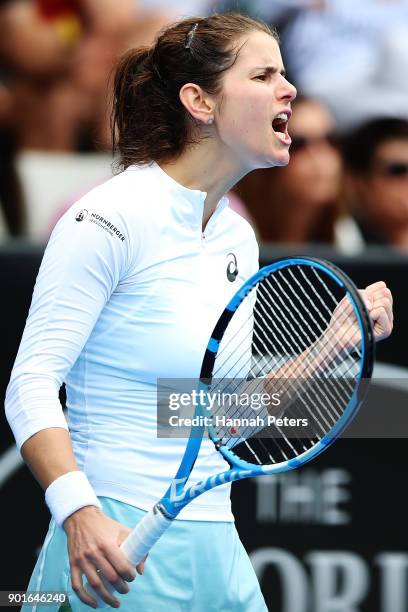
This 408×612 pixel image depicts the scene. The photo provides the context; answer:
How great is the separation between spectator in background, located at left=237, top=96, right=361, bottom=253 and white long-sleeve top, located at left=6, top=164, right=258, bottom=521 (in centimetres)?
180

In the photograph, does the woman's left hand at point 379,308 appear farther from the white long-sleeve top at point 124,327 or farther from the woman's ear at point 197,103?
the woman's ear at point 197,103

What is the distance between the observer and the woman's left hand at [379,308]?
1825mm

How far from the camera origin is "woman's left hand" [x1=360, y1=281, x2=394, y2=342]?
1825mm

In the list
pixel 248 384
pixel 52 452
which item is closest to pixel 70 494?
pixel 52 452

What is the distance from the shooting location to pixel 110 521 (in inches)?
67.0

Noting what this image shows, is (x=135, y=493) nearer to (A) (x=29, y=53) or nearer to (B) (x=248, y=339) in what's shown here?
(B) (x=248, y=339)

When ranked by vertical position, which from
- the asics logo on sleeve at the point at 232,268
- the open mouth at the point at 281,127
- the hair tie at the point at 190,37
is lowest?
the asics logo on sleeve at the point at 232,268

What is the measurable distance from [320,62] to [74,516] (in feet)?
8.96

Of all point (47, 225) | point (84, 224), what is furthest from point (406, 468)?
point (84, 224)

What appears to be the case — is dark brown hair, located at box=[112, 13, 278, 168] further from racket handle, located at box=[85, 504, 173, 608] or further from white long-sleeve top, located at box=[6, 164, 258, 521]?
Result: racket handle, located at box=[85, 504, 173, 608]

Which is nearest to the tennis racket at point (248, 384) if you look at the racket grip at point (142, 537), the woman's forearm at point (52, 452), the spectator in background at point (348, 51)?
the racket grip at point (142, 537)

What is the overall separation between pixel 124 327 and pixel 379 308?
1.36ft

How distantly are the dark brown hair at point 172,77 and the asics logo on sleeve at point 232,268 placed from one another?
0.21 m

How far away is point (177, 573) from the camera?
191 centimetres
